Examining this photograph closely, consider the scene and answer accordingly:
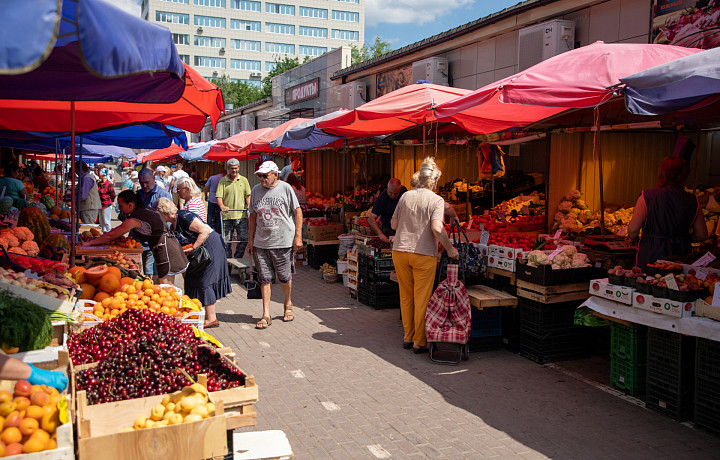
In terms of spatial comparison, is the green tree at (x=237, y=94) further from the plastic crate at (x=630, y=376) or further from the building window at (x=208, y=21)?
the plastic crate at (x=630, y=376)

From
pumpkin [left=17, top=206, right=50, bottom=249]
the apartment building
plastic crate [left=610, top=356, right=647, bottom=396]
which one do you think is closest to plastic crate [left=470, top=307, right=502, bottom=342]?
plastic crate [left=610, top=356, right=647, bottom=396]

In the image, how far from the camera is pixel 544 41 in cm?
1094

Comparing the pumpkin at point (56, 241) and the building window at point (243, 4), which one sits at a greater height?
the building window at point (243, 4)

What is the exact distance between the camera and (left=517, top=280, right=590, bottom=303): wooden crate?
6.12 m

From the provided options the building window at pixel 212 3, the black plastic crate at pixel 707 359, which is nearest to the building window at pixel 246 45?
the building window at pixel 212 3

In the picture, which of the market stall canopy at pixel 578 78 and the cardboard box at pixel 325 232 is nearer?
the market stall canopy at pixel 578 78

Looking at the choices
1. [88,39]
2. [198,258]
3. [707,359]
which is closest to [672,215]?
[707,359]

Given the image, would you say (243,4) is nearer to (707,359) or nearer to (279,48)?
(279,48)

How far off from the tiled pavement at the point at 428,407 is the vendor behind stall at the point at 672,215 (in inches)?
64.6

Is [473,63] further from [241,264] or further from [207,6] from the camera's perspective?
[207,6]

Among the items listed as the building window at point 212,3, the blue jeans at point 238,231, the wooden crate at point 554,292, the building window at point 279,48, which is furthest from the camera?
the building window at point 279,48

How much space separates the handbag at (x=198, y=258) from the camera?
7.02 m

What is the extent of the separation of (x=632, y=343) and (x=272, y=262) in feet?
14.6

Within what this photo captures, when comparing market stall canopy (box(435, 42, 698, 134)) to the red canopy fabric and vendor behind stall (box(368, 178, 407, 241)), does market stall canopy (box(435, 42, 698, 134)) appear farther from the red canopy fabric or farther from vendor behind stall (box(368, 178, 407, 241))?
the red canopy fabric
